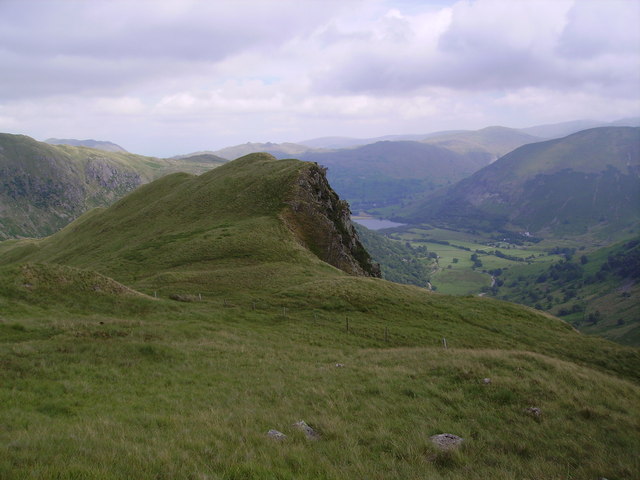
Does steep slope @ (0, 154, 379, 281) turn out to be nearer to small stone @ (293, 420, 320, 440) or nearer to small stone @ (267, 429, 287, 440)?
small stone @ (293, 420, 320, 440)

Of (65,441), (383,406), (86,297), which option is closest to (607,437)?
(383,406)

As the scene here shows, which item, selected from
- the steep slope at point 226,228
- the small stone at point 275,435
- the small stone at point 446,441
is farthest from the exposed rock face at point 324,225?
the small stone at point 275,435

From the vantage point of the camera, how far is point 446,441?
38.7ft

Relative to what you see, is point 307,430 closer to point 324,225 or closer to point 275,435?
point 275,435

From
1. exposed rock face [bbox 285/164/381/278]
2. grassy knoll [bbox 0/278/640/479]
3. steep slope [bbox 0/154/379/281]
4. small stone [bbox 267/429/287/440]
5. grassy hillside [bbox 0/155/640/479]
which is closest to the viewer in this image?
grassy knoll [bbox 0/278/640/479]

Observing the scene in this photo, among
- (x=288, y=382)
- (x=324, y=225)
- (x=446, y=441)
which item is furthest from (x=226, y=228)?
(x=446, y=441)

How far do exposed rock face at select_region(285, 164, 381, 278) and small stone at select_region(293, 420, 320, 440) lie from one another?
155 ft

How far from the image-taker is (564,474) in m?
10.5

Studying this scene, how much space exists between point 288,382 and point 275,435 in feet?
21.6

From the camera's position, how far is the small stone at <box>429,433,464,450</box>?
1131cm

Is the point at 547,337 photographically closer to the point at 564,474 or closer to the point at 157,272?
the point at 564,474

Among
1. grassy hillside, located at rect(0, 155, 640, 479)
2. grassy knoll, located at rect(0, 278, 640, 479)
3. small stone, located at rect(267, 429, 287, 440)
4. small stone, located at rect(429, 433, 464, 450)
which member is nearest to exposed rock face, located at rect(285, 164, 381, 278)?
grassy hillside, located at rect(0, 155, 640, 479)

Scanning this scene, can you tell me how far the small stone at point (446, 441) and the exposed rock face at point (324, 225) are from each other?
157 feet

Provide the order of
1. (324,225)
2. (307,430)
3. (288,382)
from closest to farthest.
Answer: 1. (307,430)
2. (288,382)
3. (324,225)
